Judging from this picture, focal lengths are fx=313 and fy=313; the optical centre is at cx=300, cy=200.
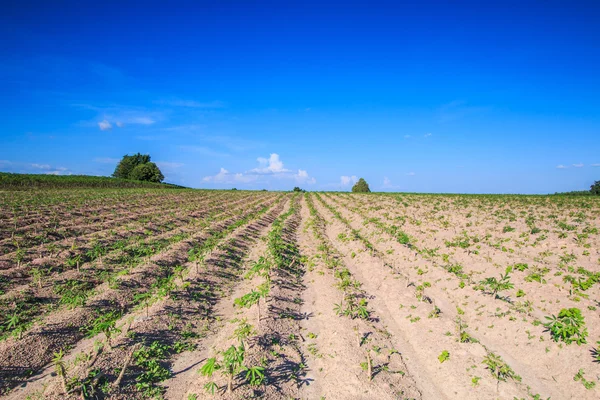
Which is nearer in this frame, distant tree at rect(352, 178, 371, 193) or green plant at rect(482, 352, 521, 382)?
green plant at rect(482, 352, 521, 382)

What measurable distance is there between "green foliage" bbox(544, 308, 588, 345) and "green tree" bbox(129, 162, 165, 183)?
326 ft

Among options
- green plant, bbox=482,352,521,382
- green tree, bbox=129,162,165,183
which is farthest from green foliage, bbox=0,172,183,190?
green plant, bbox=482,352,521,382

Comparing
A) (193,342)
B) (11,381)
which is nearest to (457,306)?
(193,342)

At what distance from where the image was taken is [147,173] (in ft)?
304

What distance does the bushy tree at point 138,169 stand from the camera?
91.4 meters

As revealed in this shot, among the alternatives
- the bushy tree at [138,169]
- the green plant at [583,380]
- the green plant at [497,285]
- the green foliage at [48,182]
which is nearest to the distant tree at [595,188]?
the green plant at [497,285]

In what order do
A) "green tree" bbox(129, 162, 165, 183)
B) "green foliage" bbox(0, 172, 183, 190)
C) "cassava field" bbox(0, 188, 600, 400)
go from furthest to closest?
"green tree" bbox(129, 162, 165, 183), "green foliage" bbox(0, 172, 183, 190), "cassava field" bbox(0, 188, 600, 400)

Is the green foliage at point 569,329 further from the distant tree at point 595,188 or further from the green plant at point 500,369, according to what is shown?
the distant tree at point 595,188

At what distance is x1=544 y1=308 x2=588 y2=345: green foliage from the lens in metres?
6.18

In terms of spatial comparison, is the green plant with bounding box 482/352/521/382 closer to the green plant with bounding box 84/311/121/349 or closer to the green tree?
the green plant with bounding box 84/311/121/349

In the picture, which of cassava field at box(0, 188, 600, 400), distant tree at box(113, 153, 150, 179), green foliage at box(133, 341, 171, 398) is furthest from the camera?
distant tree at box(113, 153, 150, 179)

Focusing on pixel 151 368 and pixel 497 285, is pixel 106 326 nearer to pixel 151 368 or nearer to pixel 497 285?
pixel 151 368

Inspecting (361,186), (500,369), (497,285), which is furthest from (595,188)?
(500,369)

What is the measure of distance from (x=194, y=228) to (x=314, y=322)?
1262 cm
